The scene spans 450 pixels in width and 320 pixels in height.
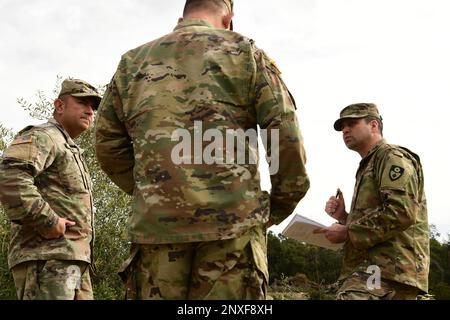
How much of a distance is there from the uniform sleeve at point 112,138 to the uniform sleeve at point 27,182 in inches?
52.7

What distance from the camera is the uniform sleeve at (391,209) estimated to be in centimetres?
538

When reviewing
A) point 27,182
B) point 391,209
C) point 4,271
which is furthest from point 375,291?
point 4,271

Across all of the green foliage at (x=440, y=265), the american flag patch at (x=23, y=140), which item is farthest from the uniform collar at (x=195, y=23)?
the green foliage at (x=440, y=265)

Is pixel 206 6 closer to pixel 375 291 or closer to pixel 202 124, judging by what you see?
pixel 202 124

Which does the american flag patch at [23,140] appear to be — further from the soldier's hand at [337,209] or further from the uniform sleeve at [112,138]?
the soldier's hand at [337,209]

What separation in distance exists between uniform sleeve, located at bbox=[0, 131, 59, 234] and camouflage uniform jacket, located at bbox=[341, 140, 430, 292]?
2.54 metres

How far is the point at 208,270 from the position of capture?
3389 mm

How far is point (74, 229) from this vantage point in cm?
546

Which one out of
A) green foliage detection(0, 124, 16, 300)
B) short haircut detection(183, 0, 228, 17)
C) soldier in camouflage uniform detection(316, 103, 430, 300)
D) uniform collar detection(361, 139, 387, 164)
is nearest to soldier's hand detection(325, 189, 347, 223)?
soldier in camouflage uniform detection(316, 103, 430, 300)

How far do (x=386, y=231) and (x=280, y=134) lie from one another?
2188 millimetres

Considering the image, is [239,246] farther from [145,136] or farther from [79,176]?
[79,176]

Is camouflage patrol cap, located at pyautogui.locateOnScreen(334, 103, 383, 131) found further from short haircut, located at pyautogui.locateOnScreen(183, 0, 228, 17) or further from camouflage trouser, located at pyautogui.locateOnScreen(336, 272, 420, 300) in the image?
short haircut, located at pyautogui.locateOnScreen(183, 0, 228, 17)

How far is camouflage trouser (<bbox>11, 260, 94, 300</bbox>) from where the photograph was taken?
5.23 meters
